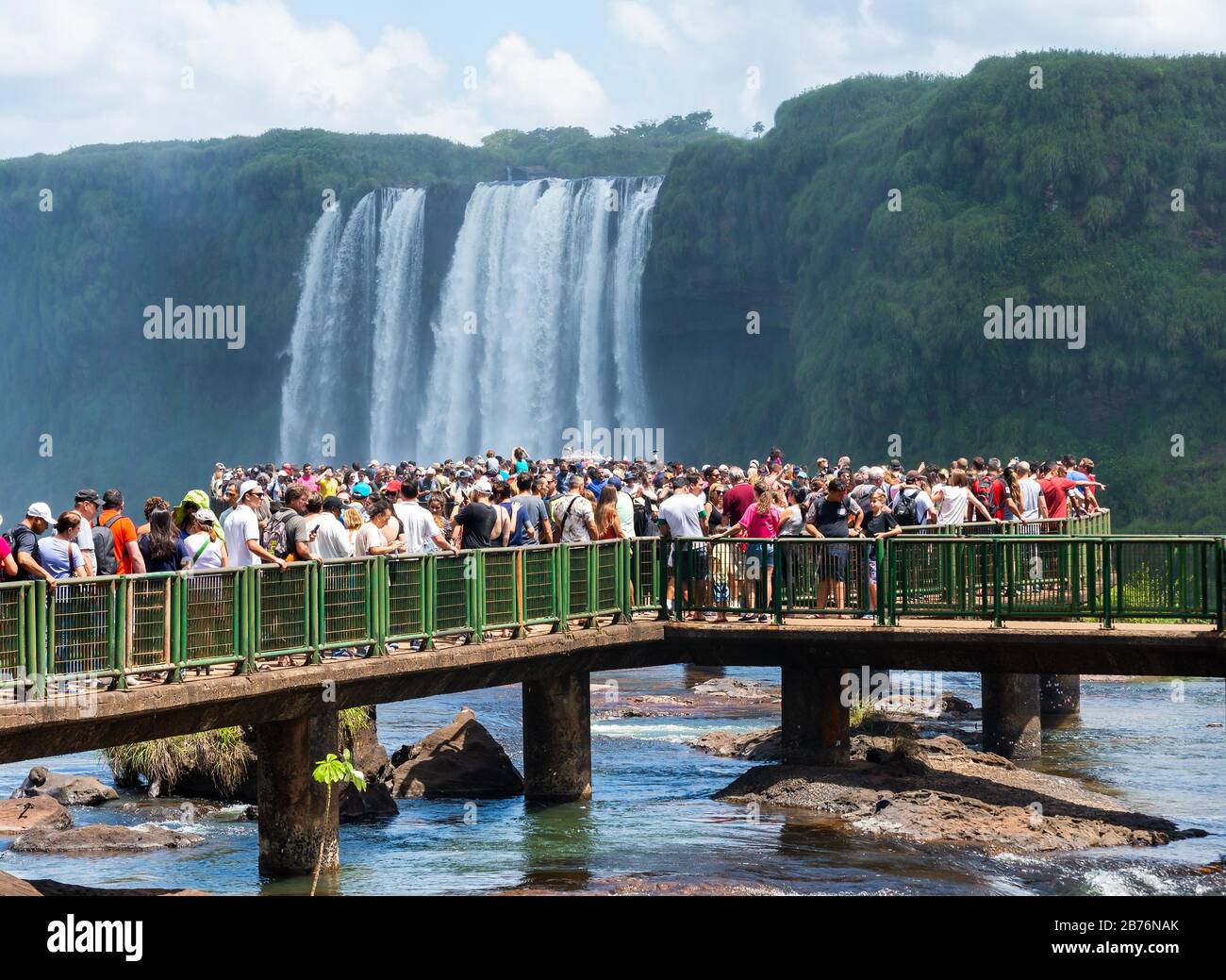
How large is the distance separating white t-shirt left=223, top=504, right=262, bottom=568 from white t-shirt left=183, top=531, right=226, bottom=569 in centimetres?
23

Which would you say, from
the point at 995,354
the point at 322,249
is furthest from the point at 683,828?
the point at 322,249

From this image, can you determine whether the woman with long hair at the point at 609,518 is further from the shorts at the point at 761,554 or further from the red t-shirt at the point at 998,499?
the red t-shirt at the point at 998,499

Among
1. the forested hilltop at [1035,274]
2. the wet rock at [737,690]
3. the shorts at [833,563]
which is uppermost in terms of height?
the forested hilltop at [1035,274]

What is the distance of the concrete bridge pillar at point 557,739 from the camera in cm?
2056

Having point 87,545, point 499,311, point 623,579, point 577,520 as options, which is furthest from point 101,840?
point 499,311

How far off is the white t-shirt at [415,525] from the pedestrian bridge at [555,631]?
50 cm

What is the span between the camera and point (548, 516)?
19.9 meters

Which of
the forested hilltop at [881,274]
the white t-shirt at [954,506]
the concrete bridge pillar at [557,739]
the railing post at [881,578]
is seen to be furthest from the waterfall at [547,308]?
the railing post at [881,578]

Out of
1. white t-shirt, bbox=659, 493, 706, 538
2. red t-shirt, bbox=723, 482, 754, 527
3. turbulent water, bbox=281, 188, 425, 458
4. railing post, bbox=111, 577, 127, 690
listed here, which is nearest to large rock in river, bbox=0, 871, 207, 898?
railing post, bbox=111, 577, 127, 690

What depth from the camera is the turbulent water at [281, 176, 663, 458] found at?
249 ft

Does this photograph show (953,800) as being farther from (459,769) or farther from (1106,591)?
(459,769)

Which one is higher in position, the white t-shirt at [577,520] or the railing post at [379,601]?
the white t-shirt at [577,520]

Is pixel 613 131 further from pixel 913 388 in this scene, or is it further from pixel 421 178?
pixel 913 388

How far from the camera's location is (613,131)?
148 meters
